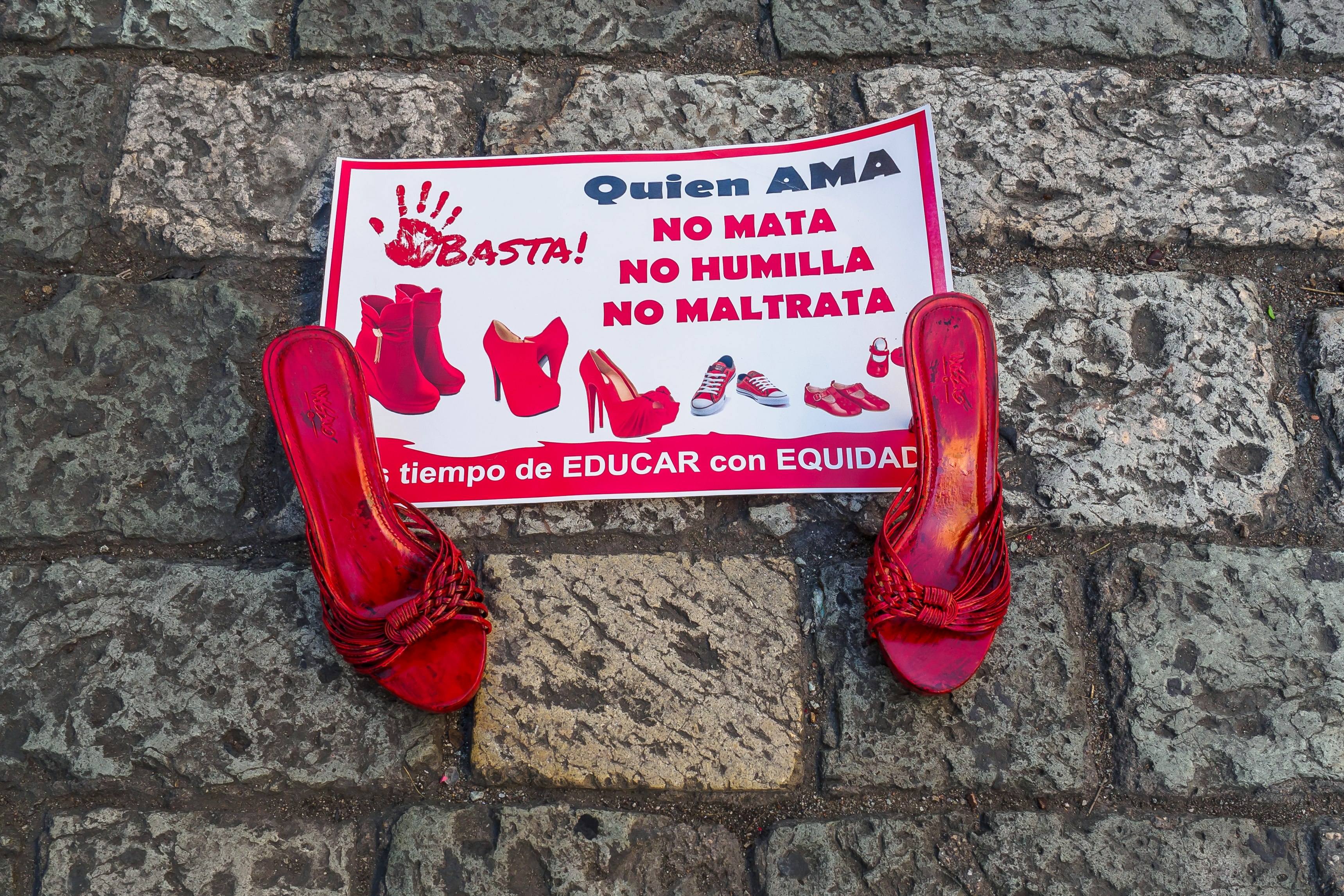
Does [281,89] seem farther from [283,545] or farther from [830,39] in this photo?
[830,39]

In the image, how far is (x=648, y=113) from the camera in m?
1.52

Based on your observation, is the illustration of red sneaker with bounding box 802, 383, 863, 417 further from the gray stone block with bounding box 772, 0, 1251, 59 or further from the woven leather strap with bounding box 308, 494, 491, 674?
the gray stone block with bounding box 772, 0, 1251, 59

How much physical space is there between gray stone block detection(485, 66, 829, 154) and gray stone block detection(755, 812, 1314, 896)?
1.12 metres

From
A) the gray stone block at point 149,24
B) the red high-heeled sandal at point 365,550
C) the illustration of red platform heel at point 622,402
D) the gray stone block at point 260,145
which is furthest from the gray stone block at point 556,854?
the gray stone block at point 149,24

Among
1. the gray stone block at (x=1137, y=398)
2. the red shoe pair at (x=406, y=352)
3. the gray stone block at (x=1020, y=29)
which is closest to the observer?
the gray stone block at (x=1137, y=398)

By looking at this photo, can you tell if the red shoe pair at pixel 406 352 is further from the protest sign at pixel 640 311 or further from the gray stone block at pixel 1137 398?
the gray stone block at pixel 1137 398

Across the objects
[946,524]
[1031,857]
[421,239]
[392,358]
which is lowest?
[1031,857]

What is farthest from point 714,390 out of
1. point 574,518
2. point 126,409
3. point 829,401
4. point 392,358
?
point 126,409

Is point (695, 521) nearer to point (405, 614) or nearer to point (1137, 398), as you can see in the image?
point (405, 614)

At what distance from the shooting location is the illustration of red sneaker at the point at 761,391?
4.27 feet

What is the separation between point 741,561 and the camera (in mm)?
1205

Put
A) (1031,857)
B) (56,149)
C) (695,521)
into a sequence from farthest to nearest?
(56,149)
(695,521)
(1031,857)

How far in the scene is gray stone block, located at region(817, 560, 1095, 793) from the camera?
1.08 m

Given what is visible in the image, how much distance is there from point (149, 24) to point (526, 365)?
3.41ft
